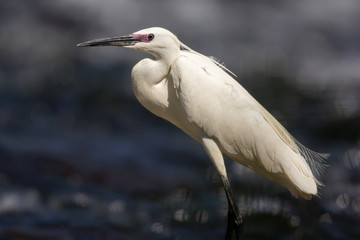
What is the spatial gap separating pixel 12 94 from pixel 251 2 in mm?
4915

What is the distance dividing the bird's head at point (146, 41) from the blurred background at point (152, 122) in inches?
102

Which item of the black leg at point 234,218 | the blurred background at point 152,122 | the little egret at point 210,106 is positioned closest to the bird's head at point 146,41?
the little egret at point 210,106

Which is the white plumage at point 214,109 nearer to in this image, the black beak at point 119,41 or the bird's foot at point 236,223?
the black beak at point 119,41

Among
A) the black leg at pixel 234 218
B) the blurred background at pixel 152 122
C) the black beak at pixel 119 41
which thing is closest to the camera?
the black beak at pixel 119 41

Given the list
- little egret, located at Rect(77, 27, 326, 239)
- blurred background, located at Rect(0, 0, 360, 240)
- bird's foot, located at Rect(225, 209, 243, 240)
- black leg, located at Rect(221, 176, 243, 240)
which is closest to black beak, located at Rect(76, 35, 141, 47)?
little egret, located at Rect(77, 27, 326, 239)

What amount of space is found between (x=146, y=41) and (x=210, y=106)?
518 mm

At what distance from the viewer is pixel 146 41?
3096 mm

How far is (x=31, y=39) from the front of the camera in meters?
10.0

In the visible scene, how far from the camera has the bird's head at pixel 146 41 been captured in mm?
3072

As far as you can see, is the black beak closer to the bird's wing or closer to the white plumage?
the white plumage

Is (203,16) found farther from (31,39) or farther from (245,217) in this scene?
(245,217)

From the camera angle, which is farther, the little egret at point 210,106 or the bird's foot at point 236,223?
Result: the bird's foot at point 236,223

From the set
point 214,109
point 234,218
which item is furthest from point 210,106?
point 234,218

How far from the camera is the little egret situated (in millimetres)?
3141
